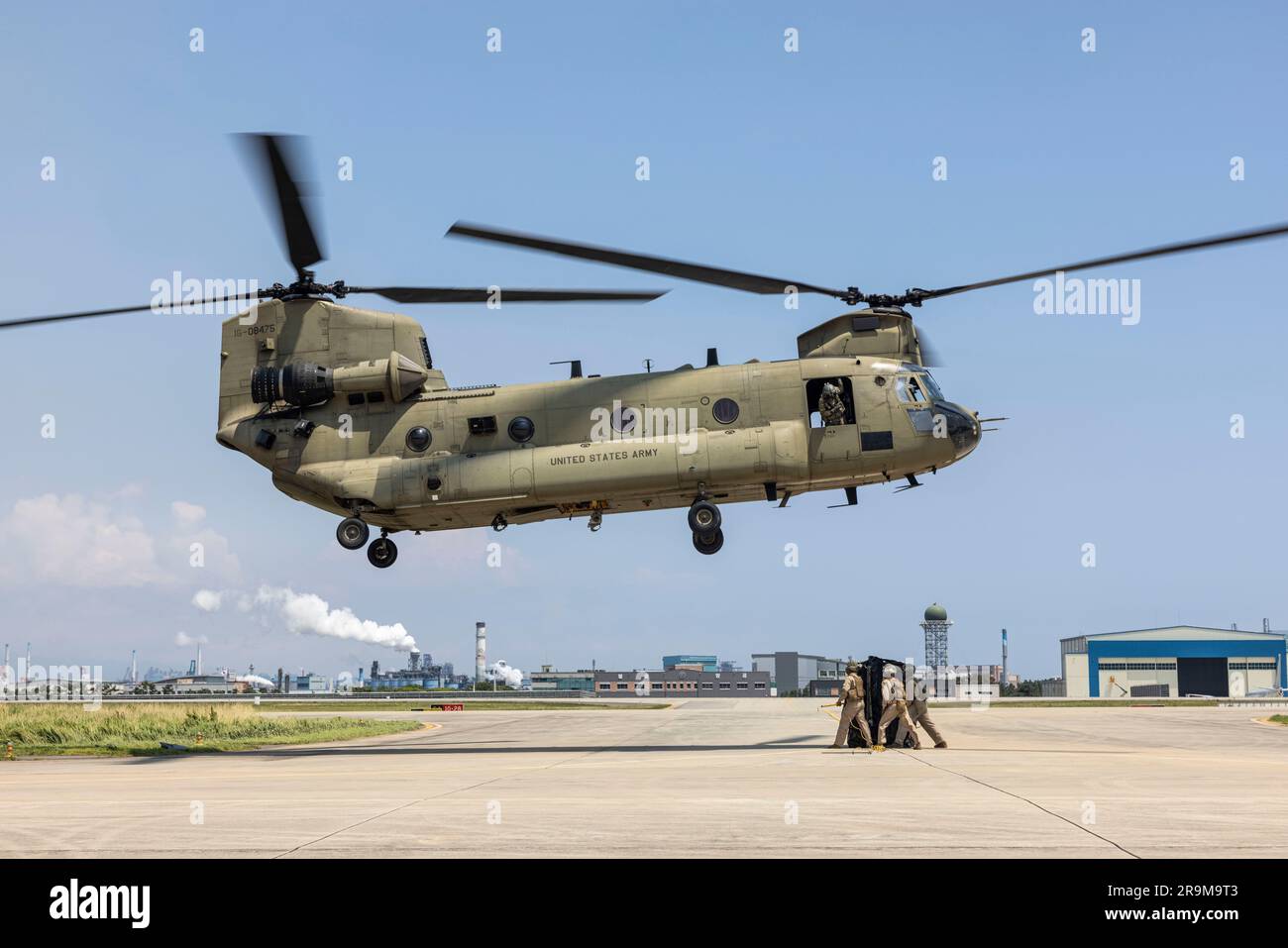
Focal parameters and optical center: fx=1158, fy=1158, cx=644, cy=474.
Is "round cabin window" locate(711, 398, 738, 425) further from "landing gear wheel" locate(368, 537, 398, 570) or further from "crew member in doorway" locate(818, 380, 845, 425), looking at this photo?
"landing gear wheel" locate(368, 537, 398, 570)

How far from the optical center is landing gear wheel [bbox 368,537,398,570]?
24.1 m

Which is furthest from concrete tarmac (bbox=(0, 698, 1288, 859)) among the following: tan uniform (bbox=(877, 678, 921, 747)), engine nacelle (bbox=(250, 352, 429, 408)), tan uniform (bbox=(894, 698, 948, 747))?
engine nacelle (bbox=(250, 352, 429, 408))

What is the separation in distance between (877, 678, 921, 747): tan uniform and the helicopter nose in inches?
192

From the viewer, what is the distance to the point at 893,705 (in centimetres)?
2034

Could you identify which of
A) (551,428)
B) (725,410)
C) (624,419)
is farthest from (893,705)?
(551,428)

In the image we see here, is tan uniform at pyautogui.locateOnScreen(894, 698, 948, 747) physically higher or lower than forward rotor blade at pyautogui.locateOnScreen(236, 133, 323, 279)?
lower

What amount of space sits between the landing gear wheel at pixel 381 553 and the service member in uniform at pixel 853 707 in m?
9.67

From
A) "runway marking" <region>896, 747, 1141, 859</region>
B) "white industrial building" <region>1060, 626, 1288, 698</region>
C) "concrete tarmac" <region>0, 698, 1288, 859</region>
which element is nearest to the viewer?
"runway marking" <region>896, 747, 1141, 859</region>

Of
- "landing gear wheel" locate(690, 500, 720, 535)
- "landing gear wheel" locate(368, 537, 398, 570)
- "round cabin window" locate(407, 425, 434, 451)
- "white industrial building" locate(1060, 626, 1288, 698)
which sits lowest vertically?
"white industrial building" locate(1060, 626, 1288, 698)

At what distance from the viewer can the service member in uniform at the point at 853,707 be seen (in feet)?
67.4

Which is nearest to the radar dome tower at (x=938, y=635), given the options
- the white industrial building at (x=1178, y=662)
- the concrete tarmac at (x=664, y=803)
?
the white industrial building at (x=1178, y=662)

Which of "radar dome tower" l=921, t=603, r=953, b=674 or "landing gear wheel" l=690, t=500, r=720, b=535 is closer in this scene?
"landing gear wheel" l=690, t=500, r=720, b=535
